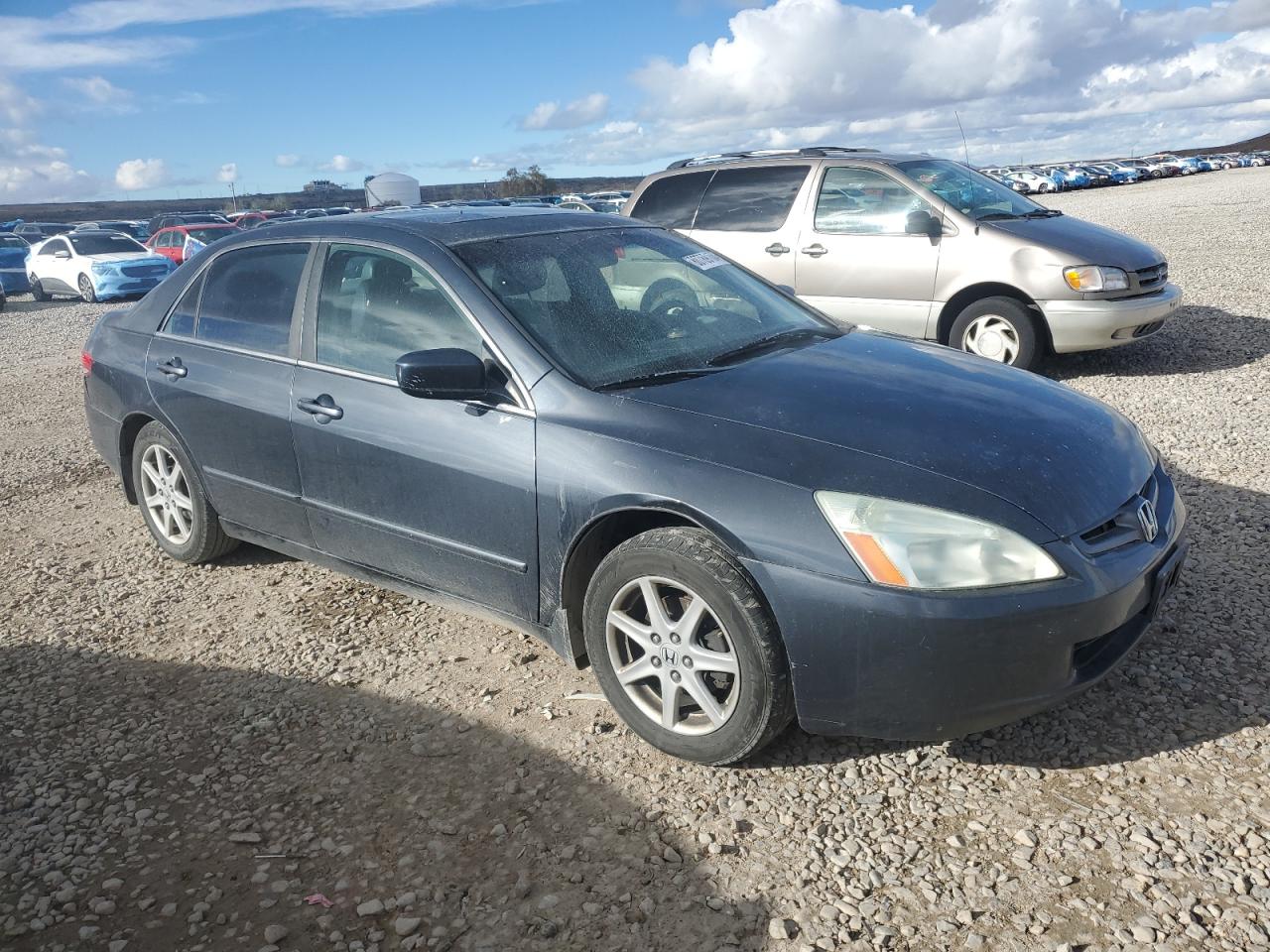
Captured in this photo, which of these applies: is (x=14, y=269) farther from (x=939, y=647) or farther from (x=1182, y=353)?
(x=939, y=647)

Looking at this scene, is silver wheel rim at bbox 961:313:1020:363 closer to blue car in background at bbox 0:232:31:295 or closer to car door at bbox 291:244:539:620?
car door at bbox 291:244:539:620

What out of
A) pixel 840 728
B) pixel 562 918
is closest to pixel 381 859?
pixel 562 918

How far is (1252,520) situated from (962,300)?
11.8 feet

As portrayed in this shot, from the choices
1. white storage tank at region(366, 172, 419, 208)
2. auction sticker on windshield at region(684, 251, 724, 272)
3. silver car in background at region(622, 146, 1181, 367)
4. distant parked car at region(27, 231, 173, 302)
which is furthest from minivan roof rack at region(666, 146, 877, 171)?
white storage tank at region(366, 172, 419, 208)

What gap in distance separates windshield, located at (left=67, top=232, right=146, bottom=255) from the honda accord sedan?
19564 millimetres

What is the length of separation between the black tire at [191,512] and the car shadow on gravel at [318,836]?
116 centimetres

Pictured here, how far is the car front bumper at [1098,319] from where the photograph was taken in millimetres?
7441

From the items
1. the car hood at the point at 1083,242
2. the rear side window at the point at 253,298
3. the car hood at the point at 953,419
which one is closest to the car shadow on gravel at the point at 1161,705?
the car hood at the point at 953,419

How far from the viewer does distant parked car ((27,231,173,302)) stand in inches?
813

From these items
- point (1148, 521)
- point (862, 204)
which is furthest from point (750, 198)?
point (1148, 521)

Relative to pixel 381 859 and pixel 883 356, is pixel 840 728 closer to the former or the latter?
pixel 381 859

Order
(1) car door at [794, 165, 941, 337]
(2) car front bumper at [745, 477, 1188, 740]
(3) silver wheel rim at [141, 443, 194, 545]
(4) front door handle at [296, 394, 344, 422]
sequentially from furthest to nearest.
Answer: (1) car door at [794, 165, 941, 337] < (3) silver wheel rim at [141, 443, 194, 545] < (4) front door handle at [296, 394, 344, 422] < (2) car front bumper at [745, 477, 1188, 740]

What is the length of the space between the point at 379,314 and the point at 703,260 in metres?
1.42

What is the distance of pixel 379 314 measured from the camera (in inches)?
153
